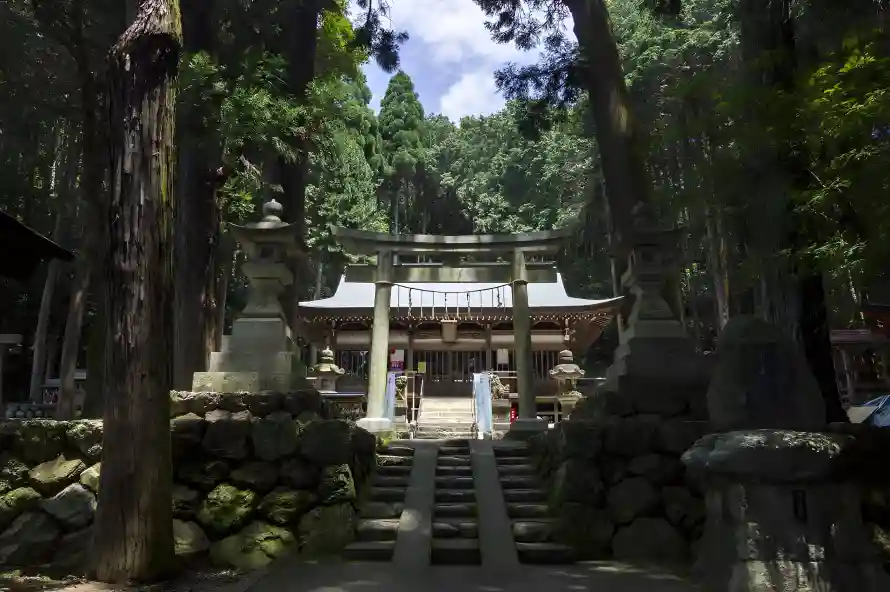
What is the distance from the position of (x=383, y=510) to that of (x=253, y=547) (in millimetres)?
1387

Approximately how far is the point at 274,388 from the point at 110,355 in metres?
2.69

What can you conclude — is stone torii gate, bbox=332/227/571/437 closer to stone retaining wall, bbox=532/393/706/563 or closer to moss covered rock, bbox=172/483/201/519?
stone retaining wall, bbox=532/393/706/563

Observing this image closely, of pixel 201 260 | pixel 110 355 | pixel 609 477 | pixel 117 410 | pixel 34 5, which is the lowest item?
pixel 609 477

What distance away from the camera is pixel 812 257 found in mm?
5391

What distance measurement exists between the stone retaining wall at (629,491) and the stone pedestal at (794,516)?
2.00 meters

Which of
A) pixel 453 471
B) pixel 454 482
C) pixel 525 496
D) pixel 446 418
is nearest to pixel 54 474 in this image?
pixel 454 482

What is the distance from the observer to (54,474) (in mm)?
5641

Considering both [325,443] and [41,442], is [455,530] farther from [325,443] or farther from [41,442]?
[41,442]

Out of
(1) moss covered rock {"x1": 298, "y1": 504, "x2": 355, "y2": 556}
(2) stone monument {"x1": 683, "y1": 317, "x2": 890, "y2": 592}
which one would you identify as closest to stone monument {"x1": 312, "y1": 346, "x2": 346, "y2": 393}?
(1) moss covered rock {"x1": 298, "y1": 504, "x2": 355, "y2": 556}

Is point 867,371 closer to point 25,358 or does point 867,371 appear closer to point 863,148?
point 863,148

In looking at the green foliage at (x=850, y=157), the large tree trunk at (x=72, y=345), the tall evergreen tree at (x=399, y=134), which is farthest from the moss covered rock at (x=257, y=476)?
the tall evergreen tree at (x=399, y=134)

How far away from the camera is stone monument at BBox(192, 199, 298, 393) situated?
22.5 feet

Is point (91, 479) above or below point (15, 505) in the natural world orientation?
above

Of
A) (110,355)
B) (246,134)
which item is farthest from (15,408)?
(110,355)
